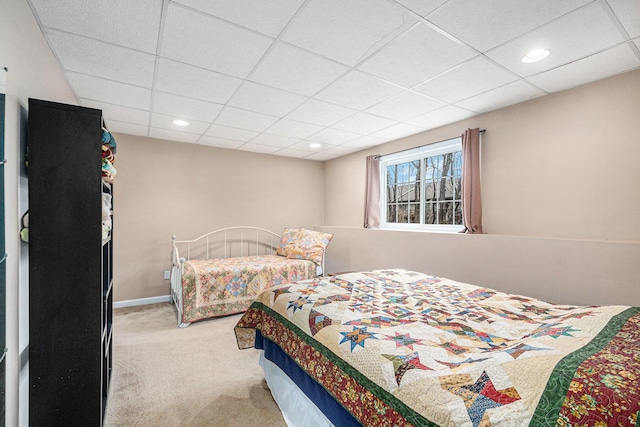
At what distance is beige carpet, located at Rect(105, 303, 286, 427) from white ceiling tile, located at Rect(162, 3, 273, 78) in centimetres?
230

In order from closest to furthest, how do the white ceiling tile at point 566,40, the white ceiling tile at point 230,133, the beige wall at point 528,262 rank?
the white ceiling tile at point 566,40
the beige wall at point 528,262
the white ceiling tile at point 230,133

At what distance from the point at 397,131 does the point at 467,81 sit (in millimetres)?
1309

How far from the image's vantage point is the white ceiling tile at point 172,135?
3.55 metres

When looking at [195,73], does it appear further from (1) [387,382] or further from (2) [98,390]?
(1) [387,382]

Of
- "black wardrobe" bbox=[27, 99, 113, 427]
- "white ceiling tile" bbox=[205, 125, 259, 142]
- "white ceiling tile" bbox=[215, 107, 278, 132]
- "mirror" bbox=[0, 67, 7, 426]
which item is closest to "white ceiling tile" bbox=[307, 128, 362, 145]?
"white ceiling tile" bbox=[215, 107, 278, 132]

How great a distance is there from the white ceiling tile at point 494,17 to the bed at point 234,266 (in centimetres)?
309

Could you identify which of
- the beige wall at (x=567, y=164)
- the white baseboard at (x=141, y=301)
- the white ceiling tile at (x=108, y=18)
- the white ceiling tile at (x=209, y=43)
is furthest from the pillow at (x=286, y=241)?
the white ceiling tile at (x=108, y=18)

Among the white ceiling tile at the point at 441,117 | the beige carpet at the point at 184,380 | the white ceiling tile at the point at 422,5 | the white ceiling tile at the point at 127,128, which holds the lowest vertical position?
the beige carpet at the point at 184,380

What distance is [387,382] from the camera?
100 cm

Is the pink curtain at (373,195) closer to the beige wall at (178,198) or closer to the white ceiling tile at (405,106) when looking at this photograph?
the white ceiling tile at (405,106)

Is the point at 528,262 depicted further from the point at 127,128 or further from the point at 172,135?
the point at 127,128

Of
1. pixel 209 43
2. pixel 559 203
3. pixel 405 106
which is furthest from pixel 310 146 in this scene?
pixel 559 203

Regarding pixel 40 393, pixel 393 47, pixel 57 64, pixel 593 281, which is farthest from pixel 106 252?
pixel 593 281

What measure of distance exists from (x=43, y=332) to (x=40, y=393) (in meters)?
0.27
